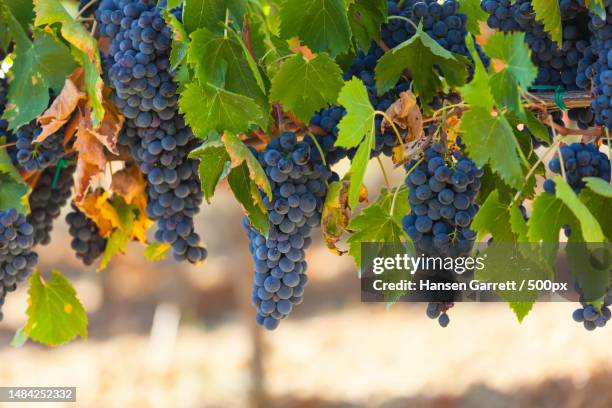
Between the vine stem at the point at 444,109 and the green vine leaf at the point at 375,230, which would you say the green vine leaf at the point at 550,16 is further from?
the green vine leaf at the point at 375,230

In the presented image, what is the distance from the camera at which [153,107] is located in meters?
1.20

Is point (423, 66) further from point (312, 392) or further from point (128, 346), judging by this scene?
point (128, 346)

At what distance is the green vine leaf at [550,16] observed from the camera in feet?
3.43

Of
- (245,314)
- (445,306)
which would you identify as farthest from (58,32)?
(245,314)

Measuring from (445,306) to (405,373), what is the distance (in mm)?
3313

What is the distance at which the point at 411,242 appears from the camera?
1.02m

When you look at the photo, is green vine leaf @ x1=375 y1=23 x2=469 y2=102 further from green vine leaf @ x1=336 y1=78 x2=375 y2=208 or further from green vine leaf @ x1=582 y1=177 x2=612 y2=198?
green vine leaf @ x1=582 y1=177 x2=612 y2=198

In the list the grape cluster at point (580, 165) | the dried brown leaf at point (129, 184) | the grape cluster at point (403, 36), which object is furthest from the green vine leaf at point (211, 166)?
the grape cluster at point (580, 165)

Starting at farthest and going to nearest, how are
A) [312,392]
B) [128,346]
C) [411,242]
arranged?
[128,346], [312,392], [411,242]

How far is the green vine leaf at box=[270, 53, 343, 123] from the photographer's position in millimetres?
1100

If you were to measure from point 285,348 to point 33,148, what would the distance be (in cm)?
351

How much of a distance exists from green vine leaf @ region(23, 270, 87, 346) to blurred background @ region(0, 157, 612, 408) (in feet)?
6.68

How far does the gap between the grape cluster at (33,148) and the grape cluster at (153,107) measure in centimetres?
12

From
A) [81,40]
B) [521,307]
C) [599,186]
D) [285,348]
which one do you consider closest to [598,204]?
[599,186]
